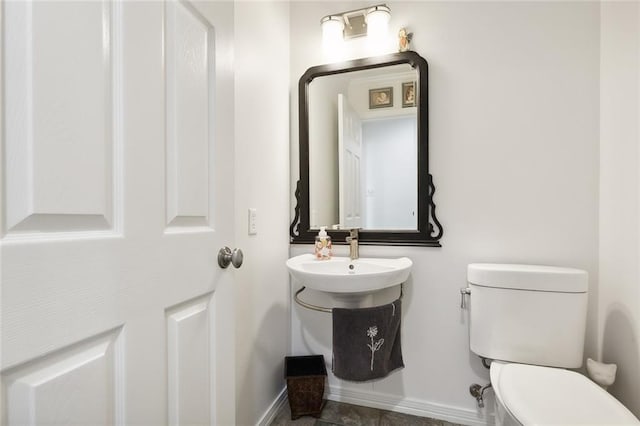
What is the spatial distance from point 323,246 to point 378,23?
1.17 metres

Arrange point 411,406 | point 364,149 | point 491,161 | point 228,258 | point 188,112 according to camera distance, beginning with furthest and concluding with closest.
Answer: point 364,149
point 411,406
point 491,161
point 228,258
point 188,112

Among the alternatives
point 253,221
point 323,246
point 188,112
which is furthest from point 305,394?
point 188,112

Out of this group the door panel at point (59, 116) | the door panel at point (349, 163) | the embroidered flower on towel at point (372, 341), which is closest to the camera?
the door panel at point (59, 116)

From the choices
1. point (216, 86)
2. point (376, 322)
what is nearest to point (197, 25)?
point (216, 86)

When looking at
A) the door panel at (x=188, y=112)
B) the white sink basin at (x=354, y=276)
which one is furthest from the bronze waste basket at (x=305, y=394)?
the door panel at (x=188, y=112)

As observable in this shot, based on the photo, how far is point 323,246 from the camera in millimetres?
1653

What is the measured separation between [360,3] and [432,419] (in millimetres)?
2167

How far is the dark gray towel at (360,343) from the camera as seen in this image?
4.35 ft

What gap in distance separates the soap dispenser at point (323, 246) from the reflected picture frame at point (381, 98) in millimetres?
723

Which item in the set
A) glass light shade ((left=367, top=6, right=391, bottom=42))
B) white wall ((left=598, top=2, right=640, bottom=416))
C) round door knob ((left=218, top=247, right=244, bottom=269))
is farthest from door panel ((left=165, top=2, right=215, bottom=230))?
white wall ((left=598, top=2, right=640, bottom=416))

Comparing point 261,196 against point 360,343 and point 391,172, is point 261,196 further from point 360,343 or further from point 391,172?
point 360,343

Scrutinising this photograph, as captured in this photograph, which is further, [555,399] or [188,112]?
[555,399]

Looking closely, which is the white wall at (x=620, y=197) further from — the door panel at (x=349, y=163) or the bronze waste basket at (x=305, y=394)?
the bronze waste basket at (x=305, y=394)

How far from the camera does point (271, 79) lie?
161 cm
